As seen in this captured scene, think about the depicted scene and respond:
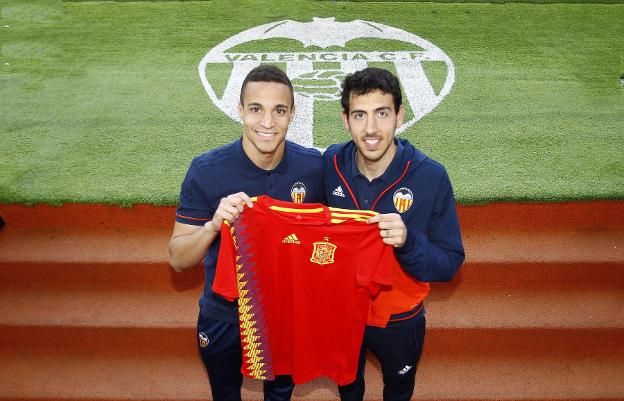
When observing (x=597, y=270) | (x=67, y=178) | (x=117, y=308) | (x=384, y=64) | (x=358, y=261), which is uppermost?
(x=384, y=64)

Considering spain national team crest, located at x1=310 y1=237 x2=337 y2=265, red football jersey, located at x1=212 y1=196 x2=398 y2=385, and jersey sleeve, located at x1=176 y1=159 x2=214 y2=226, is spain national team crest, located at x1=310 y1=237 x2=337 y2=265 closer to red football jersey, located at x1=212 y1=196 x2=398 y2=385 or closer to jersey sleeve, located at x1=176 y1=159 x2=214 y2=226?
red football jersey, located at x1=212 y1=196 x2=398 y2=385

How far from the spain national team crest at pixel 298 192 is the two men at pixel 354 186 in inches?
0.8

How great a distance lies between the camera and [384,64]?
5.63m

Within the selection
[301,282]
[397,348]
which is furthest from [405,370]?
[301,282]

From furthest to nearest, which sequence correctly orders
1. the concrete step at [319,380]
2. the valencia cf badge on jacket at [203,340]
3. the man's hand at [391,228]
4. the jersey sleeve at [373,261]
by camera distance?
the concrete step at [319,380]
the valencia cf badge on jacket at [203,340]
the jersey sleeve at [373,261]
the man's hand at [391,228]

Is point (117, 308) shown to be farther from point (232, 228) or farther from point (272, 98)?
point (272, 98)

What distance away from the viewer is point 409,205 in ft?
8.60

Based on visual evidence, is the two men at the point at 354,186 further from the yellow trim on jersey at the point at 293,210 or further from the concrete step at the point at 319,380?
the concrete step at the point at 319,380

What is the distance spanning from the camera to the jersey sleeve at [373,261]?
246cm

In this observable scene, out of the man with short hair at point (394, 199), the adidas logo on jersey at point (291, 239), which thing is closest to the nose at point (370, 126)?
the man with short hair at point (394, 199)

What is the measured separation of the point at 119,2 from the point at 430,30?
3.72m

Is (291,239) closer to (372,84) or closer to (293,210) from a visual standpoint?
(293,210)

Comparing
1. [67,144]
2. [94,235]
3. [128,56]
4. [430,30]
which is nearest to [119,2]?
[128,56]

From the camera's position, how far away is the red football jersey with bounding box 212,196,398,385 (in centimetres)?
246
